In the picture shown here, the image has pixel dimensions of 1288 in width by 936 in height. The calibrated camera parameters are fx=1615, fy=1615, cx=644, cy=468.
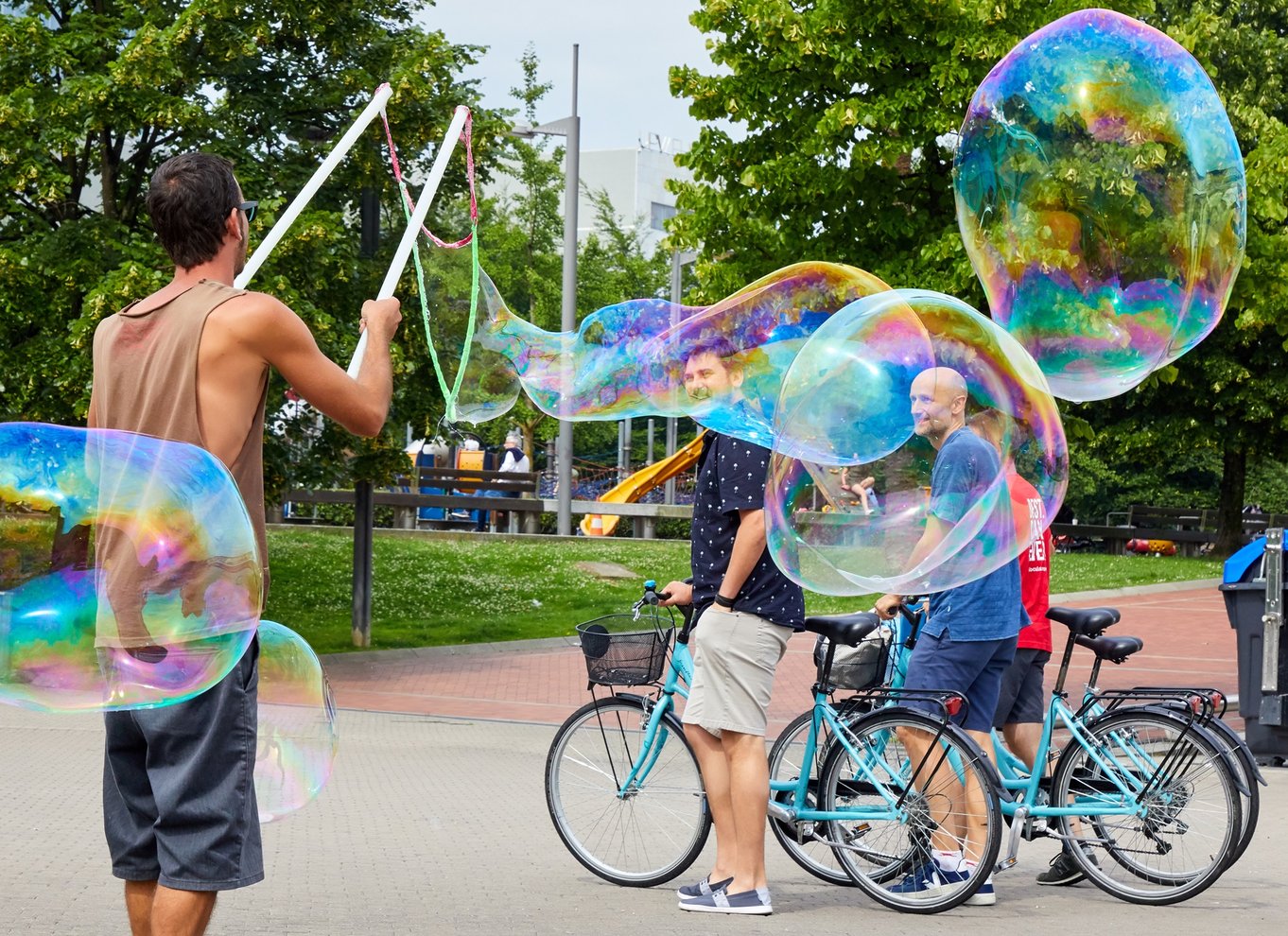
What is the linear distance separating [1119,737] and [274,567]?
1450 centimetres

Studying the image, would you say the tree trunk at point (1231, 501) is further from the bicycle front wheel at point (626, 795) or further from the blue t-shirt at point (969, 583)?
the bicycle front wheel at point (626, 795)

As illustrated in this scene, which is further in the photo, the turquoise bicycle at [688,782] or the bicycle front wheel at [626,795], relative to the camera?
the bicycle front wheel at [626,795]

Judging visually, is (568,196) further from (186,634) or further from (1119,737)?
(186,634)

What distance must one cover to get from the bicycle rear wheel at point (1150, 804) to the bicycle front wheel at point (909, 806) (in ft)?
1.80

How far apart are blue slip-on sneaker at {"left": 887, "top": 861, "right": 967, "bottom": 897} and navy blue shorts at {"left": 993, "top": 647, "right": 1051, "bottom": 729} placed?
30.7 inches

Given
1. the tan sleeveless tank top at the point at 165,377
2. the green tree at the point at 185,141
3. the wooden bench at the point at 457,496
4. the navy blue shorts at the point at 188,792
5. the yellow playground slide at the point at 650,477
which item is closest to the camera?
the navy blue shorts at the point at 188,792

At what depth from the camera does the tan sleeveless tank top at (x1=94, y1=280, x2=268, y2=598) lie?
3.45 m

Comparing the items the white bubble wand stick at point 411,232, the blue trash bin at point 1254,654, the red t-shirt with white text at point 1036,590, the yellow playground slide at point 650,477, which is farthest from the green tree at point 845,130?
the yellow playground slide at point 650,477

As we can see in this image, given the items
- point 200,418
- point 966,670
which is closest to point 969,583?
point 966,670

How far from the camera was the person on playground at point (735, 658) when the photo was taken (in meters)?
5.67

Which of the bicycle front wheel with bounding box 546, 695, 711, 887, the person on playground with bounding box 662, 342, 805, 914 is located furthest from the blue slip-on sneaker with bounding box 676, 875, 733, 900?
the bicycle front wheel with bounding box 546, 695, 711, 887

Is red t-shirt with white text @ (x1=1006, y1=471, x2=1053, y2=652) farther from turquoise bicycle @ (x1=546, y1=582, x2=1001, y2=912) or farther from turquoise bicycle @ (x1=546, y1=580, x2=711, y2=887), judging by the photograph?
turquoise bicycle @ (x1=546, y1=580, x2=711, y2=887)

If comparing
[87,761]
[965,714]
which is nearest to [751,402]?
[965,714]

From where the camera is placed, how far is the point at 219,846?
335 centimetres
